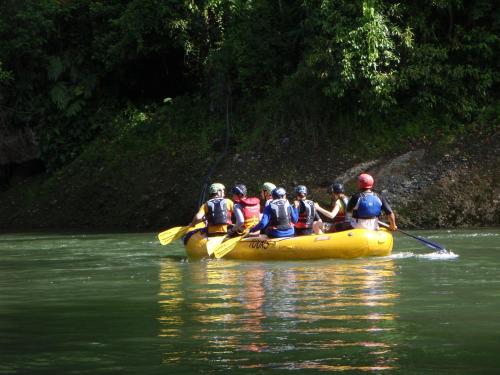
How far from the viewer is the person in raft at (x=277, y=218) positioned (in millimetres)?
16438

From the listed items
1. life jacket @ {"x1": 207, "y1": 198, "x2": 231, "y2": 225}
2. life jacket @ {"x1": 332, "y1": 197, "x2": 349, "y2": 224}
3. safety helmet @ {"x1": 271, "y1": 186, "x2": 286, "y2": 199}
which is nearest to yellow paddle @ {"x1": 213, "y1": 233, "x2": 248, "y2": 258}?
life jacket @ {"x1": 207, "y1": 198, "x2": 231, "y2": 225}

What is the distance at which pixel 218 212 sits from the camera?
17516mm

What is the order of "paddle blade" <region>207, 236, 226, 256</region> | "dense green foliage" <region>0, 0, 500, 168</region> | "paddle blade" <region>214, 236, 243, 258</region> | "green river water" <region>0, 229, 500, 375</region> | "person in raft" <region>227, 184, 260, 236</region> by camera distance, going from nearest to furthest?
"green river water" <region>0, 229, 500, 375</region>, "paddle blade" <region>214, 236, 243, 258</region>, "paddle blade" <region>207, 236, 226, 256</region>, "person in raft" <region>227, 184, 260, 236</region>, "dense green foliage" <region>0, 0, 500, 168</region>

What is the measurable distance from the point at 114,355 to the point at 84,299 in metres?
3.80

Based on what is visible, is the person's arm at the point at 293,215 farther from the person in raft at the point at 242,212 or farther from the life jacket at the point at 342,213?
the person in raft at the point at 242,212

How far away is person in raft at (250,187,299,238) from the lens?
1644 centimetres

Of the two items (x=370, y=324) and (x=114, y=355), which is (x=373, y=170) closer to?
(x=370, y=324)

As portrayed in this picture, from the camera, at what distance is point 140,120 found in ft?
99.3

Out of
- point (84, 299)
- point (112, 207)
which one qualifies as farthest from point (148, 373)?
point (112, 207)

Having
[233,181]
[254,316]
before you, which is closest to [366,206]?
[254,316]

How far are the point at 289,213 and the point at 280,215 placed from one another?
20 cm

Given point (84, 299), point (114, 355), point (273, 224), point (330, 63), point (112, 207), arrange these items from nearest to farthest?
point (114, 355) < point (84, 299) < point (273, 224) < point (330, 63) < point (112, 207)

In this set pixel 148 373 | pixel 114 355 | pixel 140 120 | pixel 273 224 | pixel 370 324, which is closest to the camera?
pixel 148 373

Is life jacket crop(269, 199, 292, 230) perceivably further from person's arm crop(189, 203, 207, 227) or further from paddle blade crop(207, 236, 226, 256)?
person's arm crop(189, 203, 207, 227)
